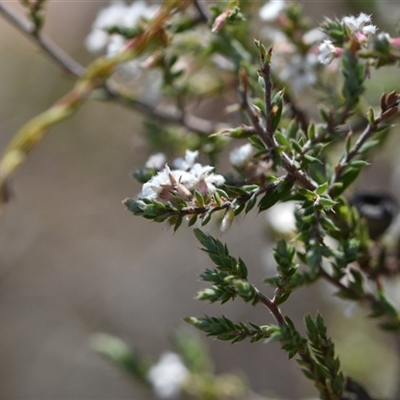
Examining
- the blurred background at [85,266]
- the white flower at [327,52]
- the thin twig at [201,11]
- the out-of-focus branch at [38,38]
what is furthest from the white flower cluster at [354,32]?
the blurred background at [85,266]

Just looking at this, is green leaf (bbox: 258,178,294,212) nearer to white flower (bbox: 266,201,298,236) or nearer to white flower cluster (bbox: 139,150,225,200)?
white flower cluster (bbox: 139,150,225,200)

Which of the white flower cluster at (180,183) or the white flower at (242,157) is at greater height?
the white flower cluster at (180,183)

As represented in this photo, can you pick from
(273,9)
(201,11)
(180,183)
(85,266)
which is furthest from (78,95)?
(85,266)

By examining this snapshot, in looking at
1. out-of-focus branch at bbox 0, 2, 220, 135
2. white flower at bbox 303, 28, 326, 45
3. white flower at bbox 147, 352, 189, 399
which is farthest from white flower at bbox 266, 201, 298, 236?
white flower at bbox 147, 352, 189, 399

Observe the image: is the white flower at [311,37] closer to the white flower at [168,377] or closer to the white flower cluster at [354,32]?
the white flower cluster at [354,32]

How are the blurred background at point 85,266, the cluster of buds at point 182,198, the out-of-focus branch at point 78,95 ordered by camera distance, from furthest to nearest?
the blurred background at point 85,266 < the out-of-focus branch at point 78,95 < the cluster of buds at point 182,198

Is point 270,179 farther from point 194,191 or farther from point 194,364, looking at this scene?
point 194,364

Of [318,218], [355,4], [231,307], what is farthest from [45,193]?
[318,218]
